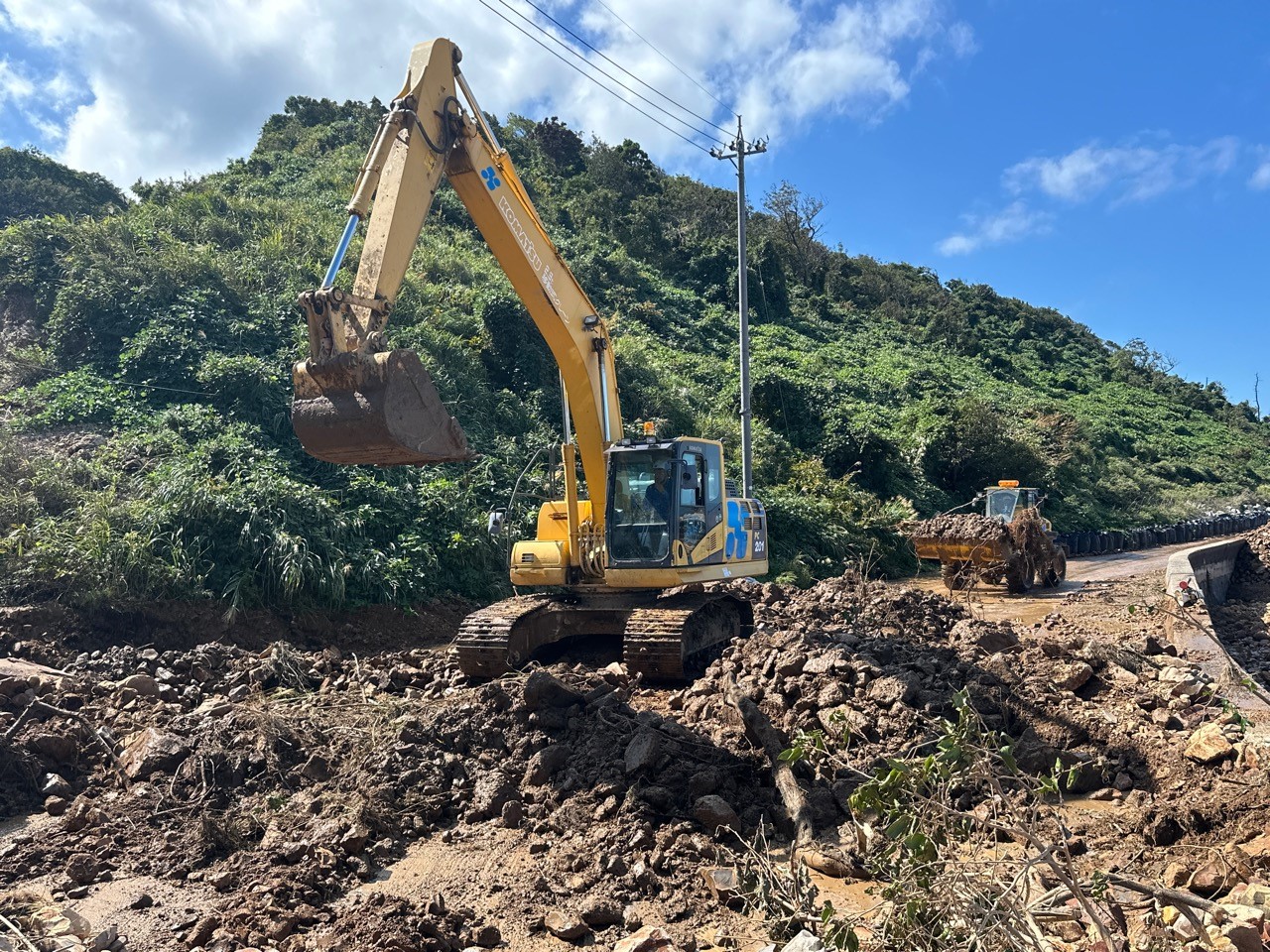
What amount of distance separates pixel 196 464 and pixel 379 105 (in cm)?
3354

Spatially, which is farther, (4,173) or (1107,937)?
(4,173)

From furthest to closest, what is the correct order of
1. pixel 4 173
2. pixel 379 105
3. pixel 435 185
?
pixel 379 105 < pixel 4 173 < pixel 435 185

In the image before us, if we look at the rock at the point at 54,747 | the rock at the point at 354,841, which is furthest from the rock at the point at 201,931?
the rock at the point at 54,747

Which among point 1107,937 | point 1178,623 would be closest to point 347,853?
point 1107,937

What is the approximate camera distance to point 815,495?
74.9 ft

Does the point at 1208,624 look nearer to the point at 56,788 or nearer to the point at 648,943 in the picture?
the point at 648,943

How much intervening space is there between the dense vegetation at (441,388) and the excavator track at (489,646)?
452 cm

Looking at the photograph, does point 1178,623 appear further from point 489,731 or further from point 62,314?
point 62,314

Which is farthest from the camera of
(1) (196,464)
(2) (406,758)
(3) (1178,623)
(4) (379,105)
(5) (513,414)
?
(4) (379,105)

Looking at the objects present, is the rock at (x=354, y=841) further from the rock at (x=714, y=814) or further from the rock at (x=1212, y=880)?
the rock at (x=1212, y=880)

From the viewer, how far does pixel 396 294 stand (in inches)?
266

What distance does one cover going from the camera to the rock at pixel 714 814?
17.9ft

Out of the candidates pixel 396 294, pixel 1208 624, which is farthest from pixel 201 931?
pixel 1208 624

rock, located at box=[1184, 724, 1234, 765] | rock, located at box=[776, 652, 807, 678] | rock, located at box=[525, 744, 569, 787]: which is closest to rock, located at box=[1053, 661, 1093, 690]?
rock, located at box=[1184, 724, 1234, 765]
